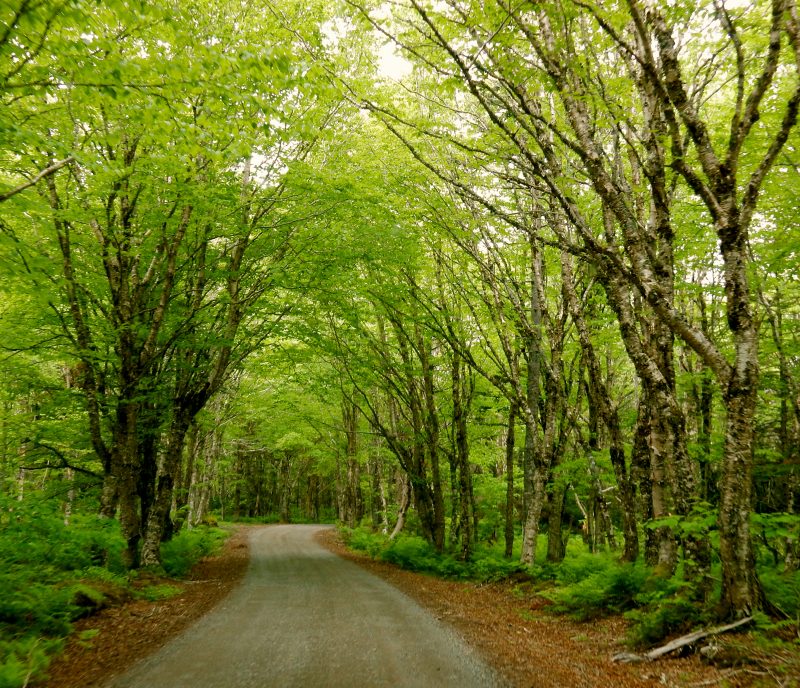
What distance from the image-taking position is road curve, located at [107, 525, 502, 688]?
495 cm

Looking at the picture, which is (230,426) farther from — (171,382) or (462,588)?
(462,588)

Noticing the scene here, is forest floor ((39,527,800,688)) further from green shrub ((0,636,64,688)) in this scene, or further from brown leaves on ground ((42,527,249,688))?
green shrub ((0,636,64,688))

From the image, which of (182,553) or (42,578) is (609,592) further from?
(182,553)

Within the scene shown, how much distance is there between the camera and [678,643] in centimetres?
540

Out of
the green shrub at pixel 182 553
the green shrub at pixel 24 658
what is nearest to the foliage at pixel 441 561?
the green shrub at pixel 182 553

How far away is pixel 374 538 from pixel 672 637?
51.5 ft

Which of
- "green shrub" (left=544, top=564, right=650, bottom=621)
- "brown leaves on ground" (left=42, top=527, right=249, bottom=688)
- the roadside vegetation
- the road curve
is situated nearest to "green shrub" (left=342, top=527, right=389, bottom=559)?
the roadside vegetation

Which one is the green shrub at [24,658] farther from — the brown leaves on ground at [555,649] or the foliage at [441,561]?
the foliage at [441,561]

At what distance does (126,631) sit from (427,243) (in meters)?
10.3

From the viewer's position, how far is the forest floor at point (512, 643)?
4691mm

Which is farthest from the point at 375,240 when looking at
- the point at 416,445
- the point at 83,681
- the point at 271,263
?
the point at 83,681

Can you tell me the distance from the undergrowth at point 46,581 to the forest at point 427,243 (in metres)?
0.05

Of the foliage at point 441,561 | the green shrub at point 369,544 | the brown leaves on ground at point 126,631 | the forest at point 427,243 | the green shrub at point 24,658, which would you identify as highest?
the forest at point 427,243

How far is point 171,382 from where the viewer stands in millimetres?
14352
